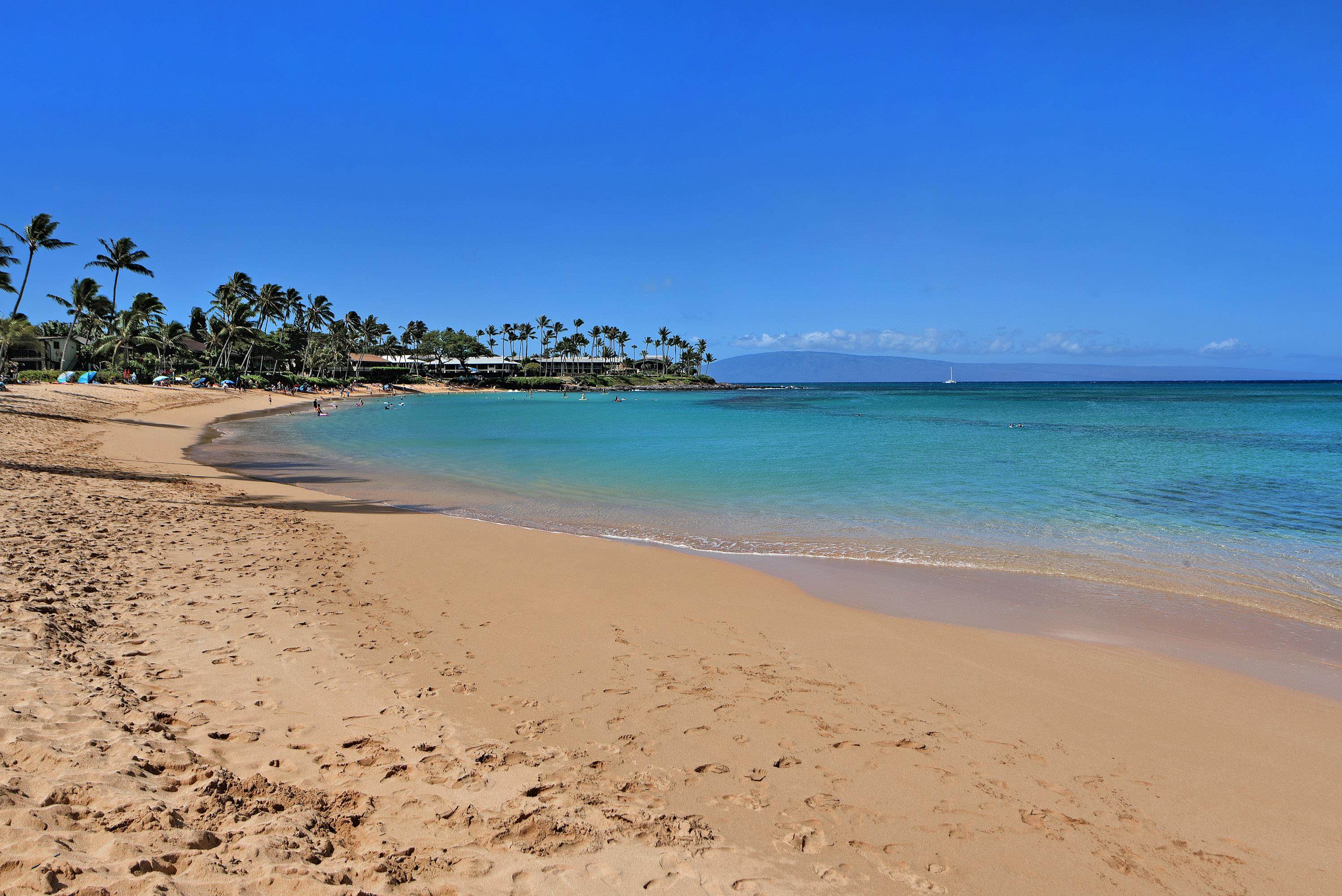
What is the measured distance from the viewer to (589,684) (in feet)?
16.6

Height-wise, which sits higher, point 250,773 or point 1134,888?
point 250,773

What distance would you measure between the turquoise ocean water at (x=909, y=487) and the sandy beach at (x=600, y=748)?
4.16 meters

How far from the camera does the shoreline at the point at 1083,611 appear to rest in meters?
6.26

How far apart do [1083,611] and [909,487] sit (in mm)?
9844

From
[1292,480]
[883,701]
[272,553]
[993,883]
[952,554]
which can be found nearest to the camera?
[993,883]

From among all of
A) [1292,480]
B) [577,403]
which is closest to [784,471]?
[1292,480]

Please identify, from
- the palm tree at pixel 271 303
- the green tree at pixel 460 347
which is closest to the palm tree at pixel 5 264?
the palm tree at pixel 271 303

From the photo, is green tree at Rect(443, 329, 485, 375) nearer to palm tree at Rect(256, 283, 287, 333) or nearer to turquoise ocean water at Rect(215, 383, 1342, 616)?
palm tree at Rect(256, 283, 287, 333)

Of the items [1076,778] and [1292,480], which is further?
[1292,480]

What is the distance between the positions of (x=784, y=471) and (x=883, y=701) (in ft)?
52.0

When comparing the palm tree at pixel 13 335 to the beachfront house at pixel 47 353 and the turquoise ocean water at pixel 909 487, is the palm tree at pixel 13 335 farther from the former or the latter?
the turquoise ocean water at pixel 909 487

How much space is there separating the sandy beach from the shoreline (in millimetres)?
444

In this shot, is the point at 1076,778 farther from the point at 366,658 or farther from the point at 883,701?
the point at 366,658

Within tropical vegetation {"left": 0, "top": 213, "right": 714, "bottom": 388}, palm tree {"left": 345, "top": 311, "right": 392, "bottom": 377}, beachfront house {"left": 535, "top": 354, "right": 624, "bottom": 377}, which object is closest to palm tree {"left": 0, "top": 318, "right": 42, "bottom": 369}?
tropical vegetation {"left": 0, "top": 213, "right": 714, "bottom": 388}
